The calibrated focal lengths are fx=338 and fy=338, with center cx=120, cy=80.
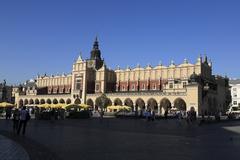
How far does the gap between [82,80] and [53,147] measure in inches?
3445

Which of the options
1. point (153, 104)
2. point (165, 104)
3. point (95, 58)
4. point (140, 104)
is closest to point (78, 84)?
point (95, 58)

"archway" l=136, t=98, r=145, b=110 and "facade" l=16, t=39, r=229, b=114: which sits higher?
"facade" l=16, t=39, r=229, b=114

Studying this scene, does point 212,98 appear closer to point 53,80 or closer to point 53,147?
point 53,80

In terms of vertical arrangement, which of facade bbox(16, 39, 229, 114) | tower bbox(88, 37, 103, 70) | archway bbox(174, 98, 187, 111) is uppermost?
tower bbox(88, 37, 103, 70)

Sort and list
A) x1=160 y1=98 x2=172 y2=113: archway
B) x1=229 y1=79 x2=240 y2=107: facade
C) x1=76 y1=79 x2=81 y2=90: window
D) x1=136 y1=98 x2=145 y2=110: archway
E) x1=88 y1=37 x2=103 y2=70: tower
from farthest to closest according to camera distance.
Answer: x1=229 y1=79 x2=240 y2=107: facade
x1=88 y1=37 x2=103 y2=70: tower
x1=76 y1=79 x2=81 y2=90: window
x1=136 y1=98 x2=145 y2=110: archway
x1=160 y1=98 x2=172 y2=113: archway

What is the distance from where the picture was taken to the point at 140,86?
98.2m

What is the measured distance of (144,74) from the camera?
9769cm

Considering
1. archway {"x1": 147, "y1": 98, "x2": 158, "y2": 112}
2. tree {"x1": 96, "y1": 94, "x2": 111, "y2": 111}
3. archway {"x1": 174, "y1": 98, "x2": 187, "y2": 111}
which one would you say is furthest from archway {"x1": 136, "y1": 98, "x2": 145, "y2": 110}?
archway {"x1": 174, "y1": 98, "x2": 187, "y2": 111}

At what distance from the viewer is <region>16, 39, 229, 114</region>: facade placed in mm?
74875

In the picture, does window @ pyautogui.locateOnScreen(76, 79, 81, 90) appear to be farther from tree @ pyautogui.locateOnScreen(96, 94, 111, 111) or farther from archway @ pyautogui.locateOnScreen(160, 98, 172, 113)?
archway @ pyautogui.locateOnScreen(160, 98, 172, 113)

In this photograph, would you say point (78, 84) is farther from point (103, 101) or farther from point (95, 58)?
point (103, 101)

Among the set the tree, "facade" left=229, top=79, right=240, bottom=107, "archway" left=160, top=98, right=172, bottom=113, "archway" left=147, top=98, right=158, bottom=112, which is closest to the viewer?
the tree

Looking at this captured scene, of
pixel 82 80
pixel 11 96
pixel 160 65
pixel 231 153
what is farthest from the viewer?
pixel 11 96

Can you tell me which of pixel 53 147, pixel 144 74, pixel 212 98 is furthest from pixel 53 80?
pixel 53 147
